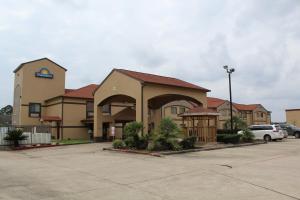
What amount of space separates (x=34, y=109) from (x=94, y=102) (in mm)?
13234

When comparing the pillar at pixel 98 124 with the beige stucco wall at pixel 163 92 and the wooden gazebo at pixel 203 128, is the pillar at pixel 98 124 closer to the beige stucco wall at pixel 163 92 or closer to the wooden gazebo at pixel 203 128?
the beige stucco wall at pixel 163 92

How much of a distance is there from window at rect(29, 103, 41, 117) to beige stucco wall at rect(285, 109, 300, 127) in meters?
48.9

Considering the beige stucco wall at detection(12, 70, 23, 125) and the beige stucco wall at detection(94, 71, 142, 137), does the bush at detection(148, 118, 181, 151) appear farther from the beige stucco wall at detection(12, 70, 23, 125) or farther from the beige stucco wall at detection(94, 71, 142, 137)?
the beige stucco wall at detection(12, 70, 23, 125)

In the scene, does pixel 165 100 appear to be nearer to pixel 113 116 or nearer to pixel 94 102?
pixel 113 116

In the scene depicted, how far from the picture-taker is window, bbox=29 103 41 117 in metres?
43.0

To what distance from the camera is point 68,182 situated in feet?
36.8

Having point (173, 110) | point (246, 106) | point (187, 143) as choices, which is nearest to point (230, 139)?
point (187, 143)

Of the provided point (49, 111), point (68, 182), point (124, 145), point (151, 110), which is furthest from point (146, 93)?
point (49, 111)

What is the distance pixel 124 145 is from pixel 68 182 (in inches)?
488

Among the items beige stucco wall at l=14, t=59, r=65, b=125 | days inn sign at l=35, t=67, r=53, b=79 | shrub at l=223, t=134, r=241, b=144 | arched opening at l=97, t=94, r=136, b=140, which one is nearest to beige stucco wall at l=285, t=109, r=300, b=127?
arched opening at l=97, t=94, r=136, b=140

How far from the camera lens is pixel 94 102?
33938mm

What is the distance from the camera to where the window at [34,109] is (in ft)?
141

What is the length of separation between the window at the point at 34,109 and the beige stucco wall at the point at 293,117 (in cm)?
4888

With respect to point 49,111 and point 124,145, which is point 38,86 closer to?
point 49,111
